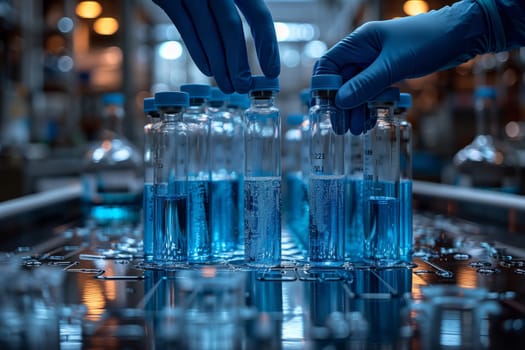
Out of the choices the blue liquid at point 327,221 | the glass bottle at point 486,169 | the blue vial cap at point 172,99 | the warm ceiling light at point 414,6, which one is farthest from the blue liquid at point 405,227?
the warm ceiling light at point 414,6

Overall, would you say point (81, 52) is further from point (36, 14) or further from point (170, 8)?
point (170, 8)

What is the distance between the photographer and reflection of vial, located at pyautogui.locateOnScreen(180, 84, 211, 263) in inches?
48.3

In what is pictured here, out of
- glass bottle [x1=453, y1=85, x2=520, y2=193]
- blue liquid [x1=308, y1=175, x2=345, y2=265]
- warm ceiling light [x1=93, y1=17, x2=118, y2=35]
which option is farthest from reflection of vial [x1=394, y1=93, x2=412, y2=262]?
warm ceiling light [x1=93, y1=17, x2=118, y2=35]

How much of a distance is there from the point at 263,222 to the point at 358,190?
282 mm

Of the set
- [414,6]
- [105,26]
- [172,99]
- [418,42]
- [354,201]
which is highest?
[105,26]

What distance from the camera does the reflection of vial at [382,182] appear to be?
1.20m

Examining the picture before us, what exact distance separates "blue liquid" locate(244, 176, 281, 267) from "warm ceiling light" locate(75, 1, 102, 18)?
5.05 meters

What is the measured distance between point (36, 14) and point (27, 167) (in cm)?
219

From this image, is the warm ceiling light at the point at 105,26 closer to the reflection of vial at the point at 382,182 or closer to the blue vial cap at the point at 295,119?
the blue vial cap at the point at 295,119

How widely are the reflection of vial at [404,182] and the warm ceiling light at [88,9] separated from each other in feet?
16.1

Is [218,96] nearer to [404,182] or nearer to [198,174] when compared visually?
[198,174]

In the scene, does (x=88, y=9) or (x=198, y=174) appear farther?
(x=88, y=9)

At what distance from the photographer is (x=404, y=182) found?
1.31m

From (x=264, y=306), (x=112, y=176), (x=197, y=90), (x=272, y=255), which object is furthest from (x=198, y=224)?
(x=112, y=176)
